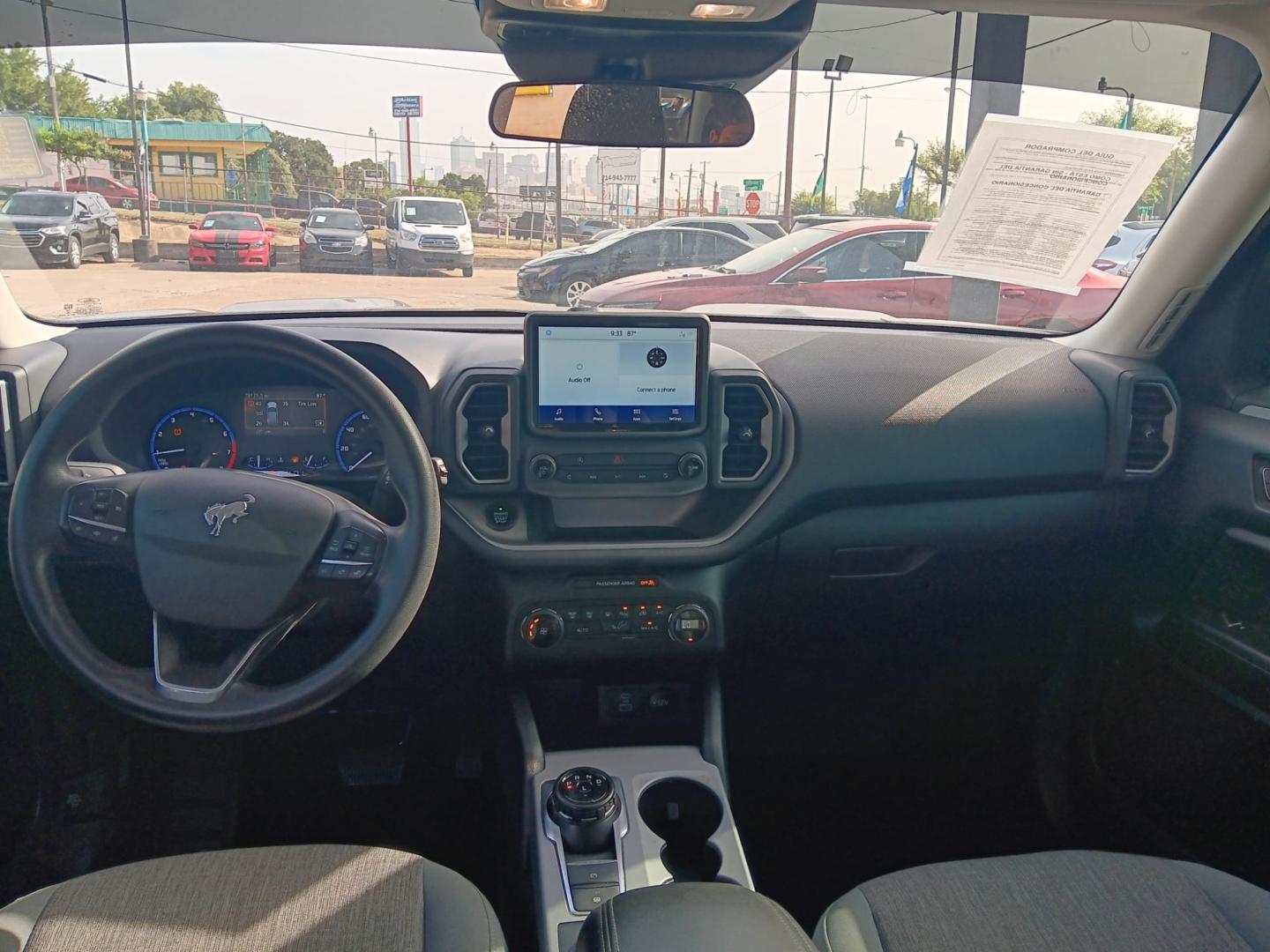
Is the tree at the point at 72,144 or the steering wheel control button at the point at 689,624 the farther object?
the steering wheel control button at the point at 689,624

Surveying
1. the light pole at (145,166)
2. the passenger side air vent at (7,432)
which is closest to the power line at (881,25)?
the light pole at (145,166)

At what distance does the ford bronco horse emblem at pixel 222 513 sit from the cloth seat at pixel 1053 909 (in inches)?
46.2

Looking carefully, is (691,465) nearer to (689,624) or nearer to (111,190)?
(689,624)

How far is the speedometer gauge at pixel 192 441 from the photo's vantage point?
7.25 ft

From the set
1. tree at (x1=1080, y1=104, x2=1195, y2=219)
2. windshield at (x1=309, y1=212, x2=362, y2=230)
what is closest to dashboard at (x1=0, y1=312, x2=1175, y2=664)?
windshield at (x1=309, y1=212, x2=362, y2=230)

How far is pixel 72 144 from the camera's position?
7.74ft

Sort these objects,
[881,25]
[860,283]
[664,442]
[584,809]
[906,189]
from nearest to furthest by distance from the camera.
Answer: [584,809] → [881,25] → [664,442] → [906,189] → [860,283]

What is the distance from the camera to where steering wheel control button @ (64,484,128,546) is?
1.72m

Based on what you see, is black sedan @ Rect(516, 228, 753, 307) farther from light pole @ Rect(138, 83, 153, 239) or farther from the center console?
the center console

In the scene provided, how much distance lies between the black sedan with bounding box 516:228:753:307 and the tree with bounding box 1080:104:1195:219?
0.98 m

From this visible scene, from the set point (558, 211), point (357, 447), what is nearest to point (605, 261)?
point (558, 211)

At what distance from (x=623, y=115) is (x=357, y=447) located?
0.91 meters

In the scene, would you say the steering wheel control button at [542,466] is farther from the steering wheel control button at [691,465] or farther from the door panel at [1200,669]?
the door panel at [1200,669]

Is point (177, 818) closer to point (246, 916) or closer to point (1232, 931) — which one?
point (246, 916)
